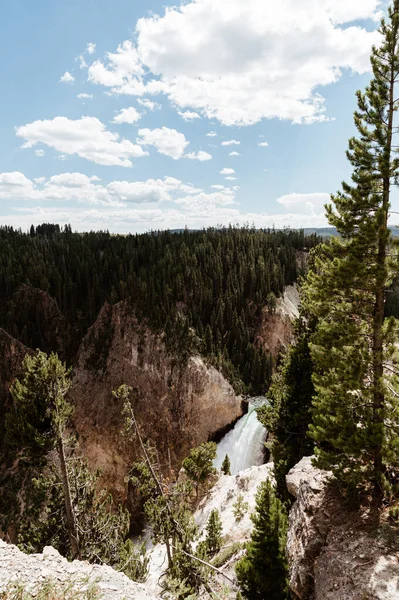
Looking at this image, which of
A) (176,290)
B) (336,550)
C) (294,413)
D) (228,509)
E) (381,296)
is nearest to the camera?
(336,550)

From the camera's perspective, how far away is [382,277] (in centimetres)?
1282

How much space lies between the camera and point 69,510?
66.8ft

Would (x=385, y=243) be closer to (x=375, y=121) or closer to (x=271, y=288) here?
(x=375, y=121)

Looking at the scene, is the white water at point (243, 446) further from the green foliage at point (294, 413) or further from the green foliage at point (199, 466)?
the green foliage at point (294, 413)

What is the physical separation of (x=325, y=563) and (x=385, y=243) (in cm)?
1346

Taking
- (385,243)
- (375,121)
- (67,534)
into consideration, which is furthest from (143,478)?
(375,121)

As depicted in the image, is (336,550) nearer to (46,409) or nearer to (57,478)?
(46,409)

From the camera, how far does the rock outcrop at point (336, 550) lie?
1066cm

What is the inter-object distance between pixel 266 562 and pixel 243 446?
4271 cm

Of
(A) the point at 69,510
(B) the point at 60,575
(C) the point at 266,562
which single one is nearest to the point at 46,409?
(A) the point at 69,510

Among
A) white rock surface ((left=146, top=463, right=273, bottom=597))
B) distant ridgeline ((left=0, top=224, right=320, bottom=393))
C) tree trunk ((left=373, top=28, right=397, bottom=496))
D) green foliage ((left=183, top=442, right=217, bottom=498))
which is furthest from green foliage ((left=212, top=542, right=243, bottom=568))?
distant ridgeline ((left=0, top=224, right=320, bottom=393))

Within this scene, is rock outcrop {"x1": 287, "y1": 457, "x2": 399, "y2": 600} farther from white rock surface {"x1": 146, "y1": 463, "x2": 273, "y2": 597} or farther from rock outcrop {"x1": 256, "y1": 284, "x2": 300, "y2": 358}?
rock outcrop {"x1": 256, "y1": 284, "x2": 300, "y2": 358}

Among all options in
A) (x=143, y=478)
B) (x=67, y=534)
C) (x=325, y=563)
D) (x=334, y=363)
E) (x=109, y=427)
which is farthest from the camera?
(x=109, y=427)

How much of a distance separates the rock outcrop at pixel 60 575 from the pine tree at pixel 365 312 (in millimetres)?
9285
